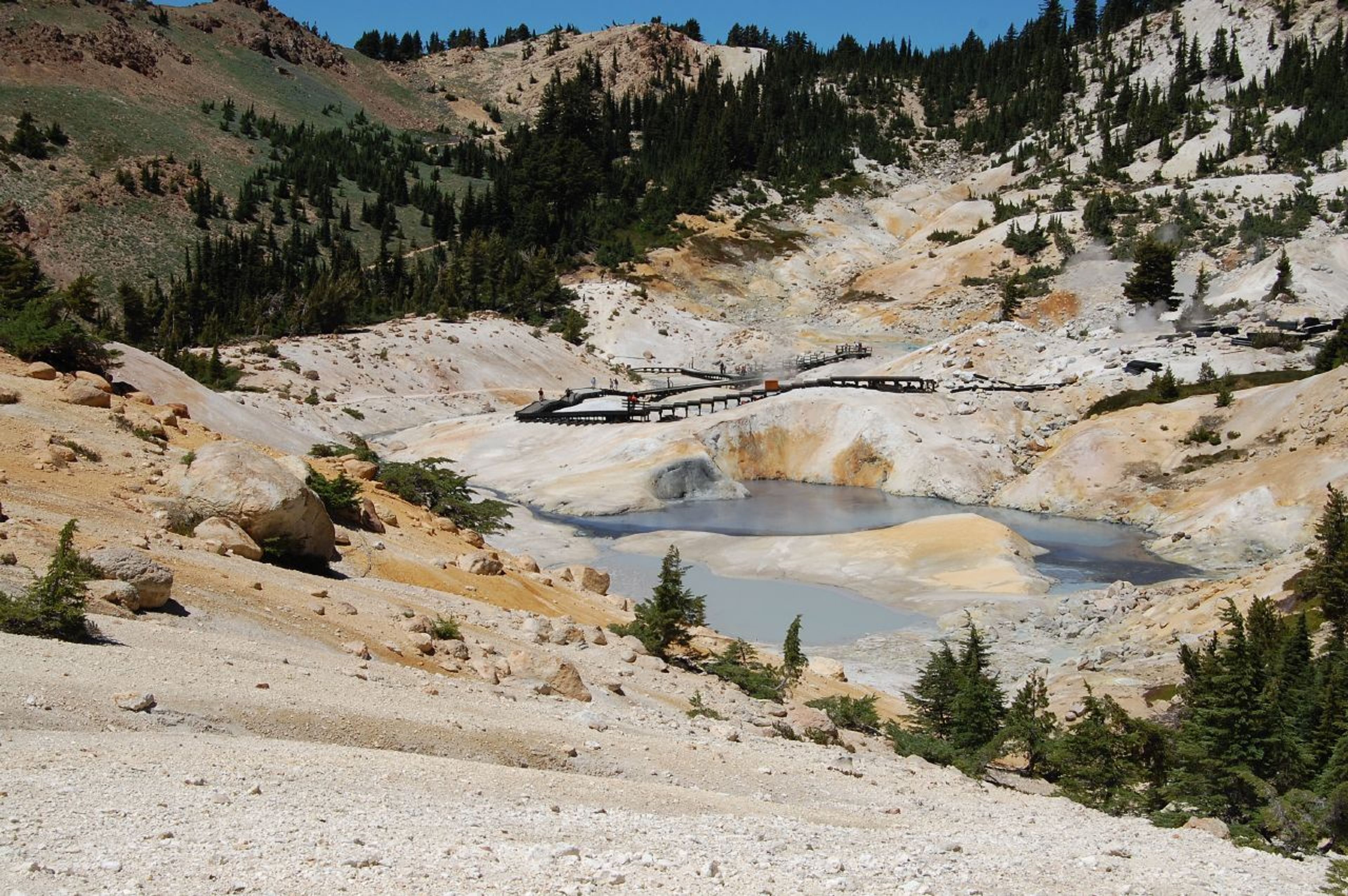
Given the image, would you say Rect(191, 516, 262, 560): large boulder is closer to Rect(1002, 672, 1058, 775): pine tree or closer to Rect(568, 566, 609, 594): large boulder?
Rect(568, 566, 609, 594): large boulder

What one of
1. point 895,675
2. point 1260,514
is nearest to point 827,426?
point 1260,514

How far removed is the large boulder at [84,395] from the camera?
1975cm

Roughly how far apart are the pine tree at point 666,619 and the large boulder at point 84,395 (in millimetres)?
10698

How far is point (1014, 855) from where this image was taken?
964cm

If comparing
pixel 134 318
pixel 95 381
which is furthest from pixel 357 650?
pixel 134 318

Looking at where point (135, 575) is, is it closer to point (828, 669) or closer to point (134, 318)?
point (828, 669)

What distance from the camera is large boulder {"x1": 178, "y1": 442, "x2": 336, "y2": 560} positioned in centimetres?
1658

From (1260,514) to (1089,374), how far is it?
22.1 meters

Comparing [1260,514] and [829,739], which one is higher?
[1260,514]

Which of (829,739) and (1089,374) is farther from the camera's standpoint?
(1089,374)

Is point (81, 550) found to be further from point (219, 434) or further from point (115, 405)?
point (219, 434)

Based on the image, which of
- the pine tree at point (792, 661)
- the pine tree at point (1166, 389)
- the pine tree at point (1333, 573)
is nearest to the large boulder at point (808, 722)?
the pine tree at point (792, 661)

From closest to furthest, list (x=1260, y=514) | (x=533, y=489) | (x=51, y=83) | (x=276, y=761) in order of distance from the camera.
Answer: (x=276, y=761)
(x=1260, y=514)
(x=533, y=489)
(x=51, y=83)

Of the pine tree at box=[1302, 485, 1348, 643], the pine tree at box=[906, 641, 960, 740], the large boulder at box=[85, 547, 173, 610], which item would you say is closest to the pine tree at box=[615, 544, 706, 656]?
the pine tree at box=[906, 641, 960, 740]
